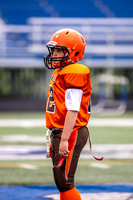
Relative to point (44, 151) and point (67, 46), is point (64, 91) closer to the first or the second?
point (67, 46)

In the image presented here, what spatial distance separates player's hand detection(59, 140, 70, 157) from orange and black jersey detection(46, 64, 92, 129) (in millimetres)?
175

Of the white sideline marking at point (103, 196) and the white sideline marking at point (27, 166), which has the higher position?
the white sideline marking at point (103, 196)

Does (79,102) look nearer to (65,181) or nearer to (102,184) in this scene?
(65,181)

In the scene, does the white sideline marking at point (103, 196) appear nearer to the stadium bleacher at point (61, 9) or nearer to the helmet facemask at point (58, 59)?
the helmet facemask at point (58, 59)

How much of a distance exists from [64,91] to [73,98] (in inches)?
5.5

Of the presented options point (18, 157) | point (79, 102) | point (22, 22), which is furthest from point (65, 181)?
point (22, 22)

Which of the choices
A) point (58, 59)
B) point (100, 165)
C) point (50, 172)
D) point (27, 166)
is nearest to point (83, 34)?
point (100, 165)

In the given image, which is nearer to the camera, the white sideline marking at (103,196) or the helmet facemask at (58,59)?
the helmet facemask at (58,59)

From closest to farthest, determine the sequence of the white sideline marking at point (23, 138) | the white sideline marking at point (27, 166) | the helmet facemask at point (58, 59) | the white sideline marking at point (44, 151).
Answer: the helmet facemask at point (58, 59) < the white sideline marking at point (27, 166) < the white sideline marking at point (44, 151) < the white sideline marking at point (23, 138)

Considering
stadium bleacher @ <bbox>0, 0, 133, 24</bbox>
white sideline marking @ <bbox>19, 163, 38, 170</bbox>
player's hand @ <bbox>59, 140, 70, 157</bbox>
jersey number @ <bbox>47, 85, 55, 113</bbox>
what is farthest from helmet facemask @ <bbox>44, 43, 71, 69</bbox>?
stadium bleacher @ <bbox>0, 0, 133, 24</bbox>

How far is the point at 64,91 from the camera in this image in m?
2.97

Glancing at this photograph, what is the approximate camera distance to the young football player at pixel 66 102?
2898mm

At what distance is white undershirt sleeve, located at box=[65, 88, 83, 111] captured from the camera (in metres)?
2.85

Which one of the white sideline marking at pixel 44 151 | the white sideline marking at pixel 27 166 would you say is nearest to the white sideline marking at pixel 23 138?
the white sideline marking at pixel 44 151
